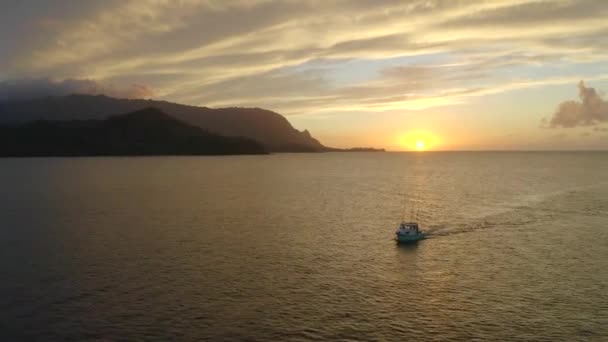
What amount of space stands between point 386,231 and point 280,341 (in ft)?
177

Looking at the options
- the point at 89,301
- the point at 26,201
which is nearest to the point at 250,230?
the point at 89,301

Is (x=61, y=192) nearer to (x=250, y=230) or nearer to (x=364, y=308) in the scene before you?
(x=250, y=230)

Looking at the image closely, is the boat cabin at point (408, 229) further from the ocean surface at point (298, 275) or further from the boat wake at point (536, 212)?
the boat wake at point (536, 212)

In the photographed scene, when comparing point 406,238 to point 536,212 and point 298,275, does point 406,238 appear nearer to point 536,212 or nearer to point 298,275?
point 298,275

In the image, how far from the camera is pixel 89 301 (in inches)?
1891

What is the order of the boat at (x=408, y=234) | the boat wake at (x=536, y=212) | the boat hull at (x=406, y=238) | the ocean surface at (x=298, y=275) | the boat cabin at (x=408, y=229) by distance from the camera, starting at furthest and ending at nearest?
the boat wake at (x=536, y=212) < the boat cabin at (x=408, y=229) < the boat at (x=408, y=234) < the boat hull at (x=406, y=238) < the ocean surface at (x=298, y=275)

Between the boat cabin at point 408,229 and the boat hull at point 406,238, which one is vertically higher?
the boat cabin at point 408,229

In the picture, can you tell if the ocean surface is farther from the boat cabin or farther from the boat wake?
the boat cabin

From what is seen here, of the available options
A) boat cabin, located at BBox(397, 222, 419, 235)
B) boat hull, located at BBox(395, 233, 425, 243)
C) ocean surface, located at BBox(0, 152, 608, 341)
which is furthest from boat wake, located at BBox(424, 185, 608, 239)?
boat hull, located at BBox(395, 233, 425, 243)

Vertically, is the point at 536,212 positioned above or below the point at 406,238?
above

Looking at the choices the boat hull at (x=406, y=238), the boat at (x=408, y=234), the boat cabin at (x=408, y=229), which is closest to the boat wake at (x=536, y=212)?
the boat at (x=408, y=234)

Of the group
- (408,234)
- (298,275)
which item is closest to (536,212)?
(408,234)

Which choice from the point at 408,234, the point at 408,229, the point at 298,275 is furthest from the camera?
the point at 408,229

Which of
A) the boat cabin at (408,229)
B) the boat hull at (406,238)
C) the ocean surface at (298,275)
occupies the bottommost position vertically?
the ocean surface at (298,275)
